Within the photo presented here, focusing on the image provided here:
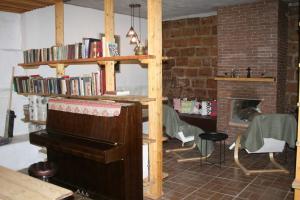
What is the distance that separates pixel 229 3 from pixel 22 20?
394 centimetres

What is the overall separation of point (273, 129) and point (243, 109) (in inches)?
77.1

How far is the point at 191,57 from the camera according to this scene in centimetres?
733

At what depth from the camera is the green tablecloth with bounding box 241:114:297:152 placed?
14.3ft

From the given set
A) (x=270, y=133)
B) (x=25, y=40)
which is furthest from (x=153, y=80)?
(x=25, y=40)

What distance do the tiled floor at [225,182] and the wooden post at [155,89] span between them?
11.7 inches

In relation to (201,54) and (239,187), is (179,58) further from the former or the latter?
(239,187)

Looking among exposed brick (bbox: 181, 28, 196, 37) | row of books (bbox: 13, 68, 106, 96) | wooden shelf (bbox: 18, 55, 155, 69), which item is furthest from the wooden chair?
exposed brick (bbox: 181, 28, 196, 37)

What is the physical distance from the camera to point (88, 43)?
4082 mm

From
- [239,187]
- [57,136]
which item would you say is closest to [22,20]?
[57,136]

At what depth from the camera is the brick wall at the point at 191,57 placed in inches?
275

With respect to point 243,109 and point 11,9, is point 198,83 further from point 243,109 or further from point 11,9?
point 11,9

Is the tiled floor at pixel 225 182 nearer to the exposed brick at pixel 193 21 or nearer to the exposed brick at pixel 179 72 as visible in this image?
the exposed brick at pixel 179 72

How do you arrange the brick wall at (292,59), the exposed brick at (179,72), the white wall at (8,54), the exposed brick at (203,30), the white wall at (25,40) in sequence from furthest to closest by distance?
the exposed brick at (179,72), the exposed brick at (203,30), the brick wall at (292,59), the white wall at (8,54), the white wall at (25,40)

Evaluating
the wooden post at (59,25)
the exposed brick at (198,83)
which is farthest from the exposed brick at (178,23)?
the wooden post at (59,25)
